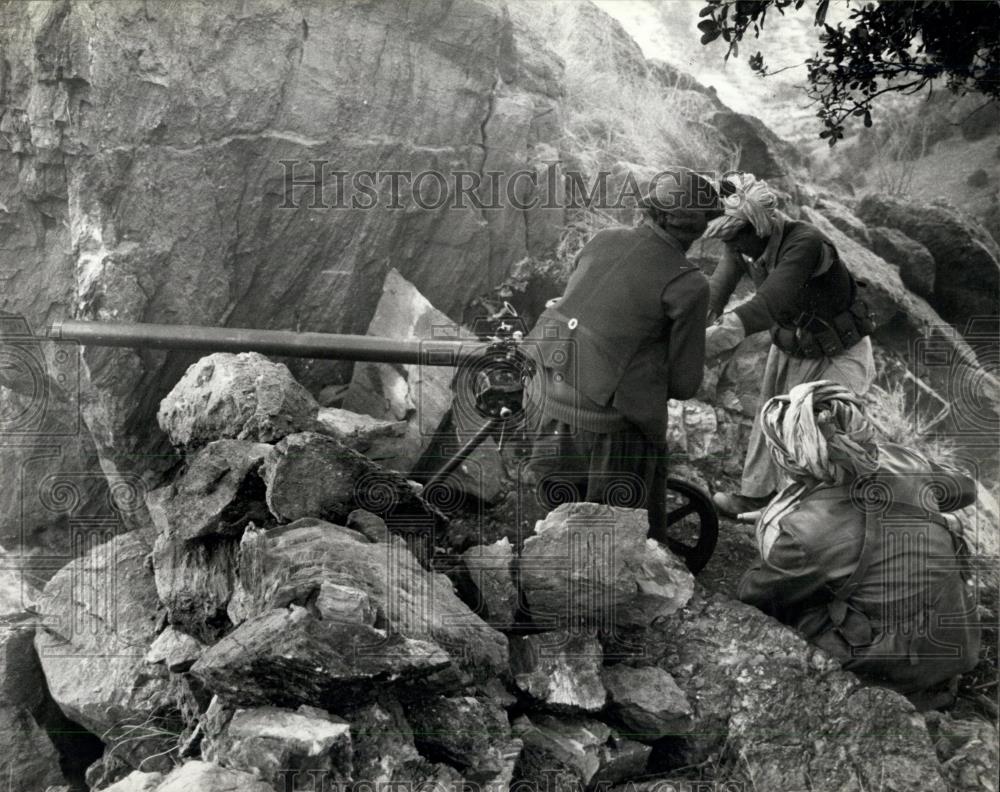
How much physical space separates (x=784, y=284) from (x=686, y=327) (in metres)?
0.76

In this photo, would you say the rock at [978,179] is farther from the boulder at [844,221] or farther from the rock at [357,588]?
the rock at [357,588]

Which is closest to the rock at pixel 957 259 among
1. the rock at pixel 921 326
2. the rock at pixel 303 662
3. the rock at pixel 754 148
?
the rock at pixel 921 326

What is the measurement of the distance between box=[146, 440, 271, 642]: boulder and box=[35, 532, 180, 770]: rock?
0.31 metres

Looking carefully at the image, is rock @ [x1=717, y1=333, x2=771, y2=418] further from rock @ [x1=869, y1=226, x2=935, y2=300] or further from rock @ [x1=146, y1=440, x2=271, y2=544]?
rock @ [x1=146, y1=440, x2=271, y2=544]

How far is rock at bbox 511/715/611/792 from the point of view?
3168 millimetres

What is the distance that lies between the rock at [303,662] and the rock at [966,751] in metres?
2.13

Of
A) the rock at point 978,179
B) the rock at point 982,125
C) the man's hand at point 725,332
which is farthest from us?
the rock at point 982,125

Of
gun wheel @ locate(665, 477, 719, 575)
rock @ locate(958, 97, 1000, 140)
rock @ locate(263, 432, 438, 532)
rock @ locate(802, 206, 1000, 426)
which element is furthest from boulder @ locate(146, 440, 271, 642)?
rock @ locate(958, 97, 1000, 140)

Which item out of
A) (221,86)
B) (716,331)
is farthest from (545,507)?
(221,86)

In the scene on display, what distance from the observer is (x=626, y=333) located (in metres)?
3.77

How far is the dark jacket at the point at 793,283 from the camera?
417 centimetres

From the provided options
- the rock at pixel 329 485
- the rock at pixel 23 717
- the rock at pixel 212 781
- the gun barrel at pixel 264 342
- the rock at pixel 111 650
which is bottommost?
the rock at pixel 23 717

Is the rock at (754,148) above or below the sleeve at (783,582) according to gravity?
above

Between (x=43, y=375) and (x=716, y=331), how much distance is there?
3462 millimetres
